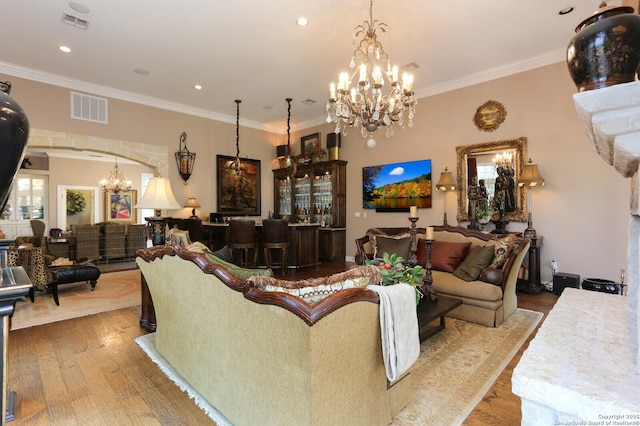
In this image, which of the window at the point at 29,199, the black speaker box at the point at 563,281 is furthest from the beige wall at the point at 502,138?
the window at the point at 29,199

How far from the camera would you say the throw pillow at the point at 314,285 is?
144 centimetres

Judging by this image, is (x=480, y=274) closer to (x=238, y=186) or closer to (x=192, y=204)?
(x=192, y=204)

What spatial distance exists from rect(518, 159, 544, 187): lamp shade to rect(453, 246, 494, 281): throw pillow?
5.31 feet

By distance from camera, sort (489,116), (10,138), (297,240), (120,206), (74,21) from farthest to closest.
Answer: (120,206), (297,240), (489,116), (74,21), (10,138)

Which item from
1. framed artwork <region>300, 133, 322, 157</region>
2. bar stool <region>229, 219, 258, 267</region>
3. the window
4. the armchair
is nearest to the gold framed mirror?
framed artwork <region>300, 133, 322, 157</region>

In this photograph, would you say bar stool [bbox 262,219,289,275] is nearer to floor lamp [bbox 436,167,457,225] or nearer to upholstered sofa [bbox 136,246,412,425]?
floor lamp [bbox 436,167,457,225]

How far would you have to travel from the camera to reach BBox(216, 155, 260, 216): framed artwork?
747cm

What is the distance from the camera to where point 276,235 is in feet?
18.9

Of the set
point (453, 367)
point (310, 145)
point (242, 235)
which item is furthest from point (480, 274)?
point (310, 145)

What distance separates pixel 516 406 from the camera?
1.95 meters

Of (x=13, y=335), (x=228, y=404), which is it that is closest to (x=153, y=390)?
(x=228, y=404)

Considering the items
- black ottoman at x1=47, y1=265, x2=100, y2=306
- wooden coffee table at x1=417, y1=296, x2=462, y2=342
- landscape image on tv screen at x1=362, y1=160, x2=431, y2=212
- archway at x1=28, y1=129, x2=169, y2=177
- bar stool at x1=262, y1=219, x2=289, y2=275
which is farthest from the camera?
landscape image on tv screen at x1=362, y1=160, x2=431, y2=212

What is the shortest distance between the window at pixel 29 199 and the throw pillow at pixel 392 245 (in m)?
10.7

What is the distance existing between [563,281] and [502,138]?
7.49 feet
